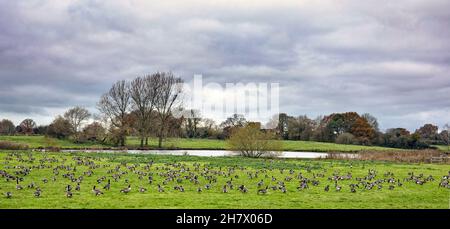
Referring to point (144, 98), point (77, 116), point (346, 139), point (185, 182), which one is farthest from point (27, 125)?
point (185, 182)

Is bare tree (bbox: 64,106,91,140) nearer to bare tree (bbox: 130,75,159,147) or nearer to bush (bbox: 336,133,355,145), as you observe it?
bare tree (bbox: 130,75,159,147)

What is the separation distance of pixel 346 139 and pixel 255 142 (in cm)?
6807

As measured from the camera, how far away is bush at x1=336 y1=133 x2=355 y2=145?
12044 cm

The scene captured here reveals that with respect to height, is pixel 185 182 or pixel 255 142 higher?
pixel 255 142

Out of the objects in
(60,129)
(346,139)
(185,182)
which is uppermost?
(60,129)

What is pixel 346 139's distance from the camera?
12175 centimetres

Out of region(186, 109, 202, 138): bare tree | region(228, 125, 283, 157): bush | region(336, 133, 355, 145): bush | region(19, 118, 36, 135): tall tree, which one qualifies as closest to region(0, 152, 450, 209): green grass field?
region(228, 125, 283, 157): bush

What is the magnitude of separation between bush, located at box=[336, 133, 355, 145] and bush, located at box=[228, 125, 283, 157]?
63.6m

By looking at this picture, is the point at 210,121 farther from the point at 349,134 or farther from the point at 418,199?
the point at 418,199

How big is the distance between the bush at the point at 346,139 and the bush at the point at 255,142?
63633 mm

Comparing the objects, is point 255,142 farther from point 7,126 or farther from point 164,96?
point 7,126

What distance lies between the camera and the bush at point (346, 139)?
120 meters

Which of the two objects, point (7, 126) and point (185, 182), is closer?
point (185, 182)
